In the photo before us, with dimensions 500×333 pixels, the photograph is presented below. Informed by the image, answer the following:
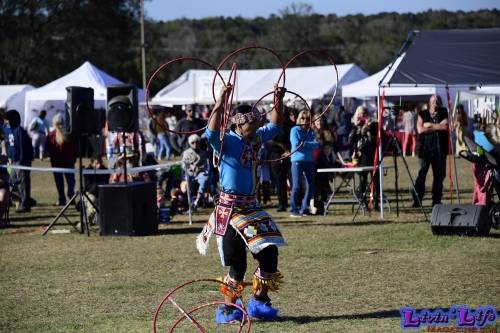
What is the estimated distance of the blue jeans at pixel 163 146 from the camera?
32.0 m

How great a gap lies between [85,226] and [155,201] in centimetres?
130

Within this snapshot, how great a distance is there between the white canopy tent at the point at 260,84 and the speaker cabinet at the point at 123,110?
16497mm

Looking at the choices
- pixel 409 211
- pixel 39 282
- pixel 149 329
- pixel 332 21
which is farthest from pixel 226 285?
pixel 332 21

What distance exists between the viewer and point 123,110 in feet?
45.3

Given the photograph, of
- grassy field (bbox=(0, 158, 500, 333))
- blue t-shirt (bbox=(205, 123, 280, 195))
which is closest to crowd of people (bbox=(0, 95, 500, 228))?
grassy field (bbox=(0, 158, 500, 333))

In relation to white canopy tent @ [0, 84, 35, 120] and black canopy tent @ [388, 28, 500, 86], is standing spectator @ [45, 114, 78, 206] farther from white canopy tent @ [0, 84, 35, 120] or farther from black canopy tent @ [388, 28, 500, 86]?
white canopy tent @ [0, 84, 35, 120]

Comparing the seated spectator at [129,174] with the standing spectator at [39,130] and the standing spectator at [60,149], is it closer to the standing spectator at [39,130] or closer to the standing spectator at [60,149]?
the standing spectator at [60,149]

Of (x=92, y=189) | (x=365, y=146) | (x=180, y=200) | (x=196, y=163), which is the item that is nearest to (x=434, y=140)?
(x=365, y=146)

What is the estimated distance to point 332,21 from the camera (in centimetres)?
10181

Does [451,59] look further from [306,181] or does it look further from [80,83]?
[80,83]

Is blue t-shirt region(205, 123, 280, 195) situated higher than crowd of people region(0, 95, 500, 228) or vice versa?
blue t-shirt region(205, 123, 280, 195)

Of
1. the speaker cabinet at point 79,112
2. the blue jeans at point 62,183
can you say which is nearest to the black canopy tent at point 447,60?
the speaker cabinet at point 79,112

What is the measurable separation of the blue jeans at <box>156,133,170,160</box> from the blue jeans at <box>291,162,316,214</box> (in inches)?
660

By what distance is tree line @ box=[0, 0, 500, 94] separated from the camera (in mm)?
57562
